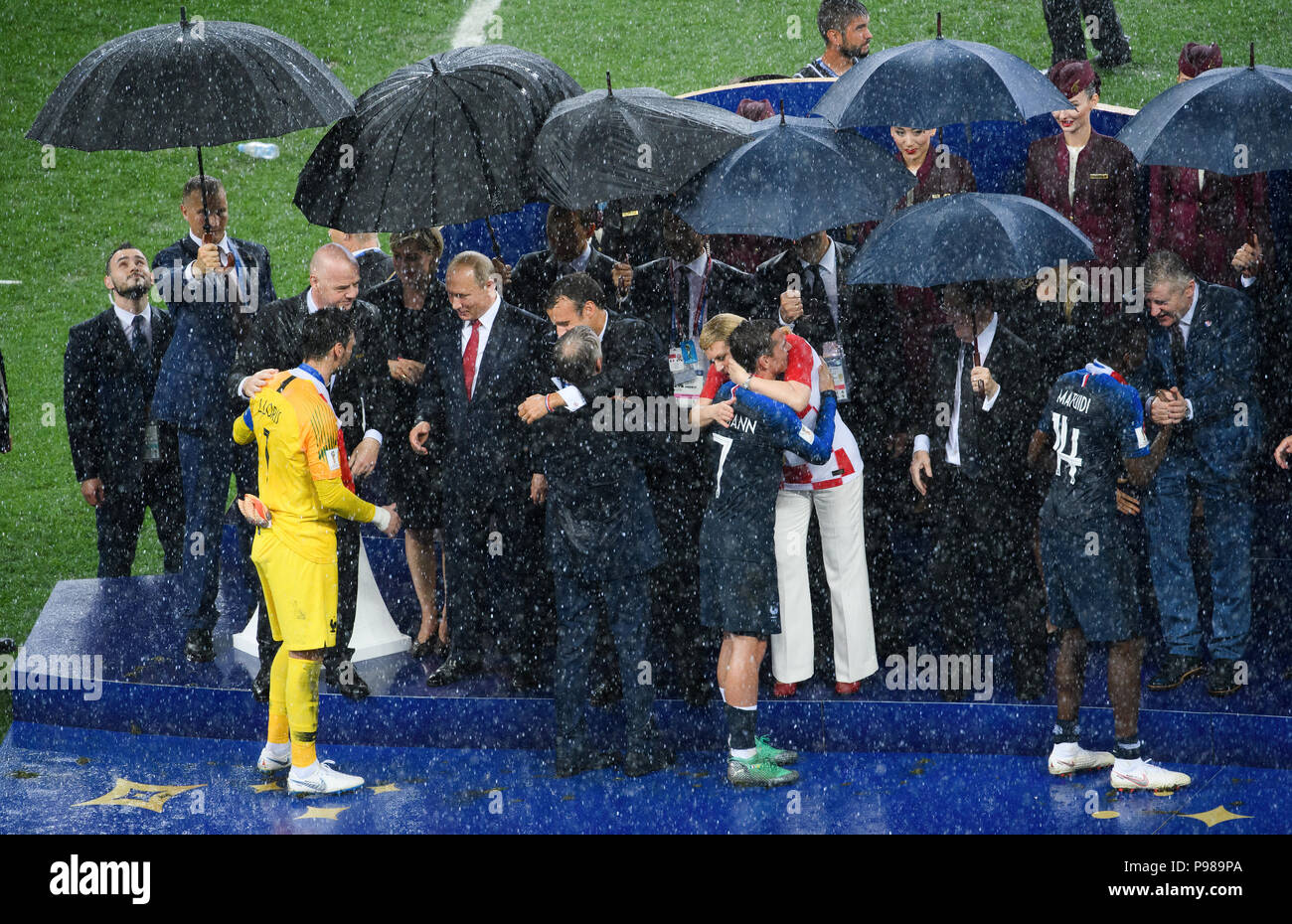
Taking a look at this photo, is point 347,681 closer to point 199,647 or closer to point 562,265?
point 199,647

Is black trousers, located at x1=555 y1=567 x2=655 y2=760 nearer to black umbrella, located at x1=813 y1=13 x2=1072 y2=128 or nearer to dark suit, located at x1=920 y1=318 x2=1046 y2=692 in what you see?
dark suit, located at x1=920 y1=318 x2=1046 y2=692

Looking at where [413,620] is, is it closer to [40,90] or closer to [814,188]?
[814,188]

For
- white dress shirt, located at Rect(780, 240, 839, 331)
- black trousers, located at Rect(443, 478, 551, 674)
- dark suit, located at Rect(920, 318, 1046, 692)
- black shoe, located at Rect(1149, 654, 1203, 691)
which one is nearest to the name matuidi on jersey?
dark suit, located at Rect(920, 318, 1046, 692)

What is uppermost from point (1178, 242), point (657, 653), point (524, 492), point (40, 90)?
point (40, 90)

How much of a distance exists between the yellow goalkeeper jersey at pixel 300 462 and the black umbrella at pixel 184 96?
1061 mm

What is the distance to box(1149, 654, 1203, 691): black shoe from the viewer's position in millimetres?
7180

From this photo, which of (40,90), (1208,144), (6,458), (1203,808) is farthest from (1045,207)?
(40,90)

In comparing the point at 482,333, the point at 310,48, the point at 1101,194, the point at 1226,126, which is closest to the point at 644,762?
the point at 482,333

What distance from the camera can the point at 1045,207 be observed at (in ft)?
23.2

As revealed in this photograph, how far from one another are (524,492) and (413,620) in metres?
1.18

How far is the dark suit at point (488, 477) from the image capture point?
727 centimetres

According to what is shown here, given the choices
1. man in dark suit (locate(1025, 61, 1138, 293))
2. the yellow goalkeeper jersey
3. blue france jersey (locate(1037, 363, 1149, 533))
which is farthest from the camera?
man in dark suit (locate(1025, 61, 1138, 293))

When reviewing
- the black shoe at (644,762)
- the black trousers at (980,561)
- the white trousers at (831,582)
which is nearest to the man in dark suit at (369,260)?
the white trousers at (831,582)

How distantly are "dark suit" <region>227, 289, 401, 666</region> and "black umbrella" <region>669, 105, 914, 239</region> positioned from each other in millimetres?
1422
